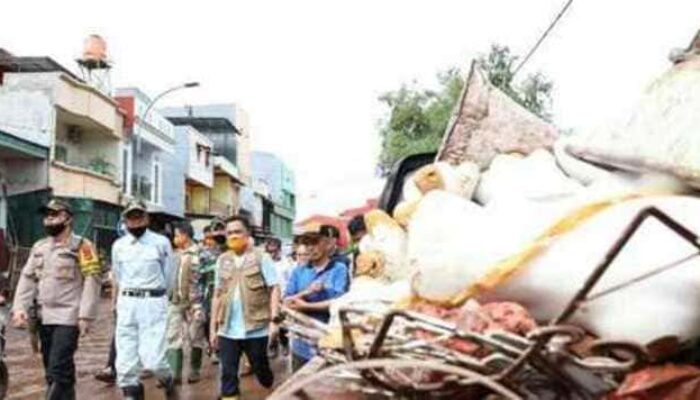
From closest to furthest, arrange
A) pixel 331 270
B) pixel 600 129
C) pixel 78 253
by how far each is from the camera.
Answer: pixel 600 129, pixel 331 270, pixel 78 253

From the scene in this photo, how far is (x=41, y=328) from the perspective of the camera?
24.9 ft

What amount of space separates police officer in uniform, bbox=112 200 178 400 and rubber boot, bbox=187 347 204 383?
10.1 feet

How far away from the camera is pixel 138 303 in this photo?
7.88 m

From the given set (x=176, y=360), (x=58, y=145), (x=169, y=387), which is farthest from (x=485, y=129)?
(x=58, y=145)

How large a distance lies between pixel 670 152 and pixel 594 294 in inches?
10.8

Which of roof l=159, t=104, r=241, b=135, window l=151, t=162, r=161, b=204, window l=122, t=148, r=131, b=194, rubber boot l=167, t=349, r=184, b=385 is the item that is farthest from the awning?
roof l=159, t=104, r=241, b=135

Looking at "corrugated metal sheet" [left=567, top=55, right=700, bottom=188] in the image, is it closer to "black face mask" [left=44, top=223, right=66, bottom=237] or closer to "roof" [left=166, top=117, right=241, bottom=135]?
"black face mask" [left=44, top=223, right=66, bottom=237]

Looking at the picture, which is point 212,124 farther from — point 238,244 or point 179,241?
point 238,244

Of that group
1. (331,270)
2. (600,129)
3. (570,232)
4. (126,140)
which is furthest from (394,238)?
(126,140)

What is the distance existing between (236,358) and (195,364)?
142 inches

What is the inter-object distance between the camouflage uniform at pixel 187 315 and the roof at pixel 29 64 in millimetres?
23145

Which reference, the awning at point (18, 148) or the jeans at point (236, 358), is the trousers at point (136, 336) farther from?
the awning at point (18, 148)

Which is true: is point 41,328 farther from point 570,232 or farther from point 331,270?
point 570,232

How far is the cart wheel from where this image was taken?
157cm
